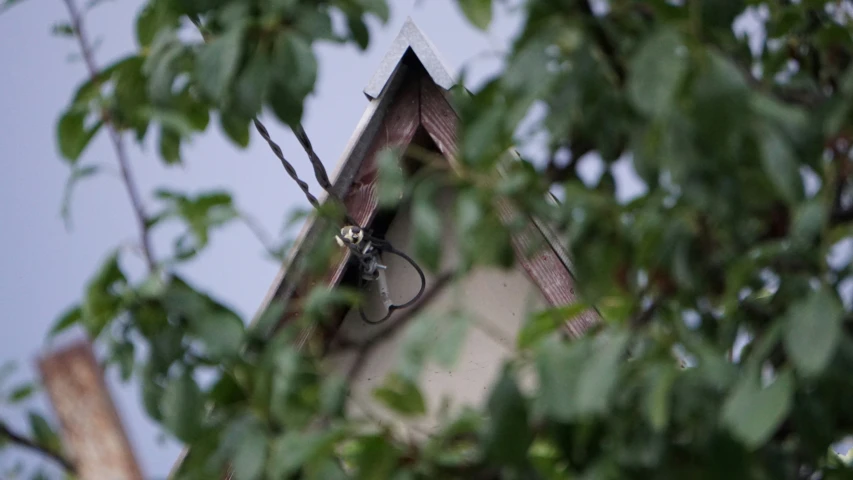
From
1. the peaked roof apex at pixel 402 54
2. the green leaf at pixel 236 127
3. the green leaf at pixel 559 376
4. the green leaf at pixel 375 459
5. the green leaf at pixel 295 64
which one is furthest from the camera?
the peaked roof apex at pixel 402 54

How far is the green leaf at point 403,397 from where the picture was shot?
1.21 meters

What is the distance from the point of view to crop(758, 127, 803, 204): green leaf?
102 cm

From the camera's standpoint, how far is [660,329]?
49.9 inches

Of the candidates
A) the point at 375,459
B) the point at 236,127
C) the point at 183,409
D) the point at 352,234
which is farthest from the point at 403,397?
the point at 352,234

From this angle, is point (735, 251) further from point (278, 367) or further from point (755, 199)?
point (278, 367)

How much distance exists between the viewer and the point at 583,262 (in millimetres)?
1231

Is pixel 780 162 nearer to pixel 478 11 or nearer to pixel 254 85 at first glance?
pixel 478 11

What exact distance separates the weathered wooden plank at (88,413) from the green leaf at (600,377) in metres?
0.41

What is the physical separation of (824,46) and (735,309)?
15.5 inches

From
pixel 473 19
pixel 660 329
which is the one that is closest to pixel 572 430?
pixel 660 329

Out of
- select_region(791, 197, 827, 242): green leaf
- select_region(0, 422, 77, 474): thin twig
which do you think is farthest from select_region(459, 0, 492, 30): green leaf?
select_region(0, 422, 77, 474): thin twig

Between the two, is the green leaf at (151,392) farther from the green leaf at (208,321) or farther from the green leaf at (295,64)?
the green leaf at (295,64)

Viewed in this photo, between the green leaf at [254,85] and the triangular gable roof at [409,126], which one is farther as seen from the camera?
the triangular gable roof at [409,126]

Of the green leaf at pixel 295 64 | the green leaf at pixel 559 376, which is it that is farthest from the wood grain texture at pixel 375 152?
the green leaf at pixel 559 376
